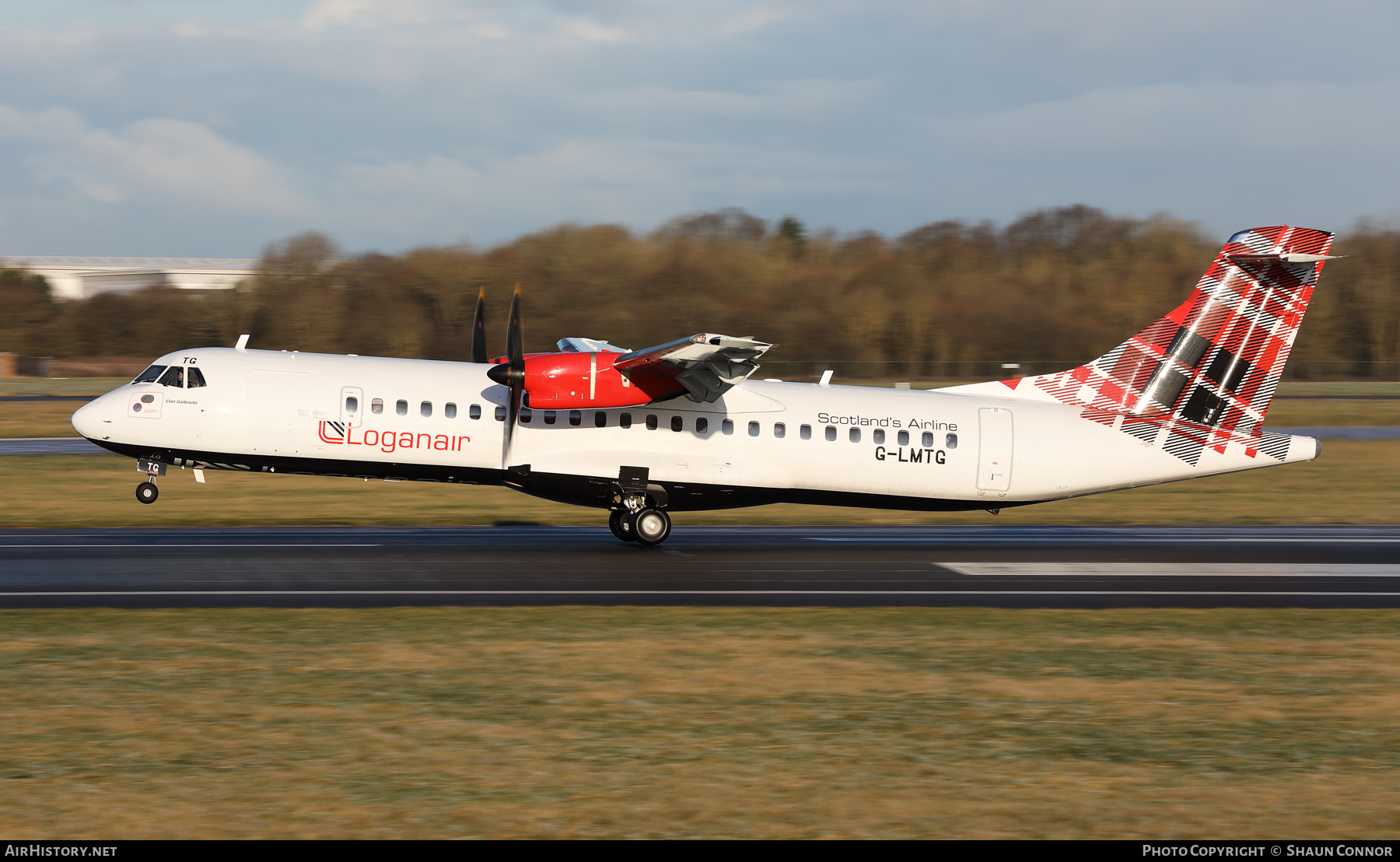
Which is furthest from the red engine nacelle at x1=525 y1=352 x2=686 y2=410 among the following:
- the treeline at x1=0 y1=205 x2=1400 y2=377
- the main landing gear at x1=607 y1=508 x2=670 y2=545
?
the treeline at x1=0 y1=205 x2=1400 y2=377

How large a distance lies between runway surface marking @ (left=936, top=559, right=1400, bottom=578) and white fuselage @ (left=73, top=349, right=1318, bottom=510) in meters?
2.15

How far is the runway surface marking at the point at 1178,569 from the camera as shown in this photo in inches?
690

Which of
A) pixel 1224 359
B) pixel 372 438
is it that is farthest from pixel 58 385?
pixel 1224 359

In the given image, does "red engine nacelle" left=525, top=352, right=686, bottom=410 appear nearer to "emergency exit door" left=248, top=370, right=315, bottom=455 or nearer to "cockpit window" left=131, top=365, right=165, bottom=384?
"emergency exit door" left=248, top=370, right=315, bottom=455

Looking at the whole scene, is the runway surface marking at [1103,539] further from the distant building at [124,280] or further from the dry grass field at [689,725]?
the distant building at [124,280]

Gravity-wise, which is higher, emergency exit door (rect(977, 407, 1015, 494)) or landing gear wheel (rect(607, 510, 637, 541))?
emergency exit door (rect(977, 407, 1015, 494))

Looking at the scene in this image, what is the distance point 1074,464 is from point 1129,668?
9.35 m

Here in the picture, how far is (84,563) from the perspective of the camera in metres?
16.9

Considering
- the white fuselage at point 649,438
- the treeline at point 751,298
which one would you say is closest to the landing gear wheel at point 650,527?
the white fuselage at point 649,438

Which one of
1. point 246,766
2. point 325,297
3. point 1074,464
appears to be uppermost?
point 325,297

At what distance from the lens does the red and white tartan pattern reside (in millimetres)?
20344
